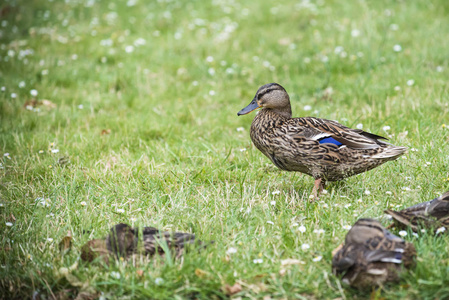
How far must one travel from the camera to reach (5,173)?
18.8 ft

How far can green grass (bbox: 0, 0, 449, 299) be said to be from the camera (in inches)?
142

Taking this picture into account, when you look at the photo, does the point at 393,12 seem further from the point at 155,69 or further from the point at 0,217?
the point at 0,217

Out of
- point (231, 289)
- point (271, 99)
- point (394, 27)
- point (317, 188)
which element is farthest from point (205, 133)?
point (394, 27)

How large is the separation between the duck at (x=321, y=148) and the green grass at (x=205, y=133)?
244mm

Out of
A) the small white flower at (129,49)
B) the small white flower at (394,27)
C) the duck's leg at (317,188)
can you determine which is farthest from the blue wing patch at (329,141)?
the small white flower at (129,49)

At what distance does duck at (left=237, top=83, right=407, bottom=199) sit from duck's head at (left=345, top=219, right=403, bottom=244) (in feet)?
4.15

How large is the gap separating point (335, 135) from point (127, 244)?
2264 mm

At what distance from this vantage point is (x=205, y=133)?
699cm

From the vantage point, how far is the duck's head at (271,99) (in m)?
5.43

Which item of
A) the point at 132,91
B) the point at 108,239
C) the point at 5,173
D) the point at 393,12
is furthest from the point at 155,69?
the point at 108,239

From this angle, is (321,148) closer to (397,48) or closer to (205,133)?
(205,133)

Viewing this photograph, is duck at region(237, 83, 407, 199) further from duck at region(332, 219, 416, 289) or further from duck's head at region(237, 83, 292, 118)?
duck at region(332, 219, 416, 289)

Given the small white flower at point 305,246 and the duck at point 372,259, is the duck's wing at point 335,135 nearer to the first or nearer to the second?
the small white flower at point 305,246

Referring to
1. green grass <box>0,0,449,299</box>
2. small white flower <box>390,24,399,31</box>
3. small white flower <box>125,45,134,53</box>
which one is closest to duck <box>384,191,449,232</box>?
green grass <box>0,0,449,299</box>
